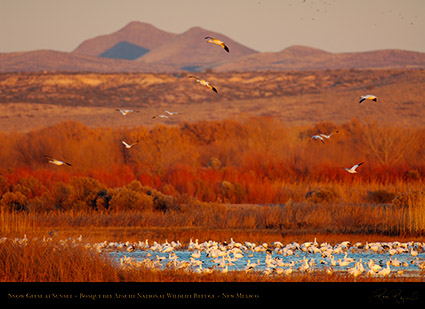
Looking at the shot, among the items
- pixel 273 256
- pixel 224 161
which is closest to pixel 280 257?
pixel 273 256

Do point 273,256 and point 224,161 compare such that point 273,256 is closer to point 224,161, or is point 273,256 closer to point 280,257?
point 280,257

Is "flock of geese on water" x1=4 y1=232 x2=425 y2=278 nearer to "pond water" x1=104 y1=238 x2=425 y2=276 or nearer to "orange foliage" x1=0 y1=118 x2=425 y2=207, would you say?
"pond water" x1=104 y1=238 x2=425 y2=276

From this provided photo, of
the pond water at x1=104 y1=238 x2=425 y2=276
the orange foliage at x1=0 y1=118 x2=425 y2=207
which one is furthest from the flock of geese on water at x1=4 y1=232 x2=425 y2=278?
the orange foliage at x1=0 y1=118 x2=425 y2=207

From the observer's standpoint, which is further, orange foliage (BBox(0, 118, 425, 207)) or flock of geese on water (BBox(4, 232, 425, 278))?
orange foliage (BBox(0, 118, 425, 207))

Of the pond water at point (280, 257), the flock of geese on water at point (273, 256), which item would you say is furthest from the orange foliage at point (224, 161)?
the pond water at point (280, 257)

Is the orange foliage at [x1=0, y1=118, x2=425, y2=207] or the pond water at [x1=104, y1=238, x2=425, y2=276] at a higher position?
the pond water at [x1=104, y1=238, x2=425, y2=276]

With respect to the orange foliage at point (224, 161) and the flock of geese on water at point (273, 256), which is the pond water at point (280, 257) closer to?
the flock of geese on water at point (273, 256)

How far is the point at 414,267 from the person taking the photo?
13.8 m

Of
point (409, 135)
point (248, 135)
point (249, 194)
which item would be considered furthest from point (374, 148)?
point (249, 194)

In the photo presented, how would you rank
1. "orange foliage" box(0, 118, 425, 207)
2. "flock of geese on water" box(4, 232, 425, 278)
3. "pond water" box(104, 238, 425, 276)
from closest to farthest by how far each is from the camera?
"flock of geese on water" box(4, 232, 425, 278), "pond water" box(104, 238, 425, 276), "orange foliage" box(0, 118, 425, 207)

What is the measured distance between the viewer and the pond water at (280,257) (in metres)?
13.2

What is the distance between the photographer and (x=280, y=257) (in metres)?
14.9

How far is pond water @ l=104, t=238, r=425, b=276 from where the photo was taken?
13188mm

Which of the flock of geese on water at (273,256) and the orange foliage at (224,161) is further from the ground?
the flock of geese on water at (273,256)
